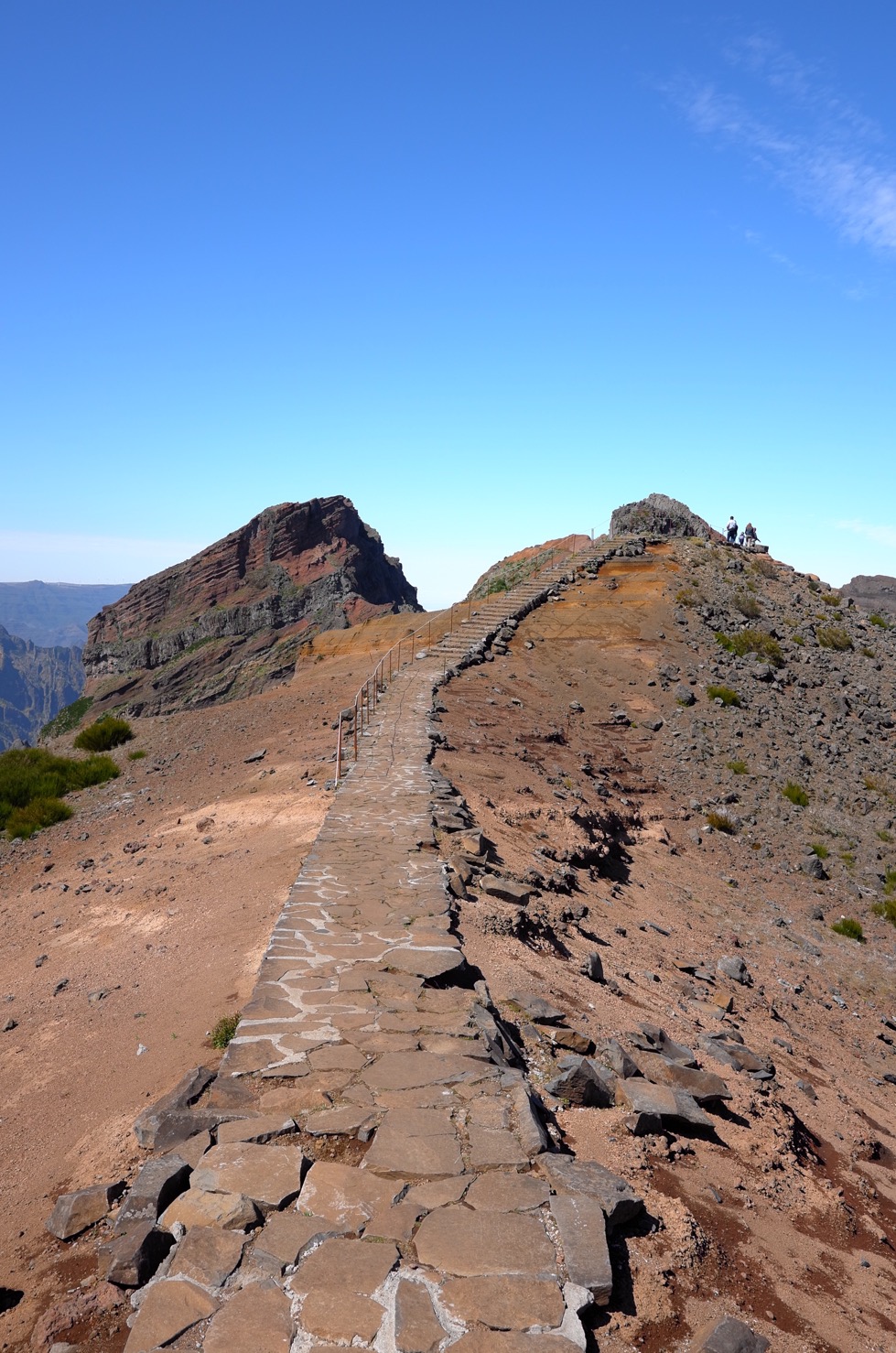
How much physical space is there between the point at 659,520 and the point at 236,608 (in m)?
35.1

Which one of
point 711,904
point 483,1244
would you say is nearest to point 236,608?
point 711,904

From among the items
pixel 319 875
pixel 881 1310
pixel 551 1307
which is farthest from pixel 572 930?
pixel 551 1307

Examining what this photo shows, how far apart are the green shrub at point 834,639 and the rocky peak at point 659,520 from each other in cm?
A: 899

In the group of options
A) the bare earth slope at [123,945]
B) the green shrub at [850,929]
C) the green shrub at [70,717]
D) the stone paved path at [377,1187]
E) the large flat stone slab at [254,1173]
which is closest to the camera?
the stone paved path at [377,1187]

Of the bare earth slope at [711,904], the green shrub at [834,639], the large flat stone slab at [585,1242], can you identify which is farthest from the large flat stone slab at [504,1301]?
the green shrub at [834,639]

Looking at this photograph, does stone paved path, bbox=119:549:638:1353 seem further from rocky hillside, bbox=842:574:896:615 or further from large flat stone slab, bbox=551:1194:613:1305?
rocky hillside, bbox=842:574:896:615

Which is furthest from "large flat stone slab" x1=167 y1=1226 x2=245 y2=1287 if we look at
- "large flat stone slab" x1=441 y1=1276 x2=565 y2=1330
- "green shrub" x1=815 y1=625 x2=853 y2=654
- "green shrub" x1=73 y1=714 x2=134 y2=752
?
"green shrub" x1=815 y1=625 x2=853 y2=654

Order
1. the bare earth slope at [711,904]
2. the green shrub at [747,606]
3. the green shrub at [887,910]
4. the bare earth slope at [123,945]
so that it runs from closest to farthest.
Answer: the bare earth slope at [711,904] < the bare earth slope at [123,945] < the green shrub at [887,910] < the green shrub at [747,606]

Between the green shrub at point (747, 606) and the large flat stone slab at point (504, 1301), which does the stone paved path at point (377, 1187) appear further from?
the green shrub at point (747, 606)

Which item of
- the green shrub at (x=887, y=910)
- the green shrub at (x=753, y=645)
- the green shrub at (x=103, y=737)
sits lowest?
the green shrub at (x=887, y=910)

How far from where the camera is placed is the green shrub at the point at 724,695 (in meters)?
23.5

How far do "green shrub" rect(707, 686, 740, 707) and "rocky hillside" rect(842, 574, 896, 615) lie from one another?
42.7m

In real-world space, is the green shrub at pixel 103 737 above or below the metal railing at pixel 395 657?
below

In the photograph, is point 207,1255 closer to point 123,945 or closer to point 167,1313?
point 167,1313
